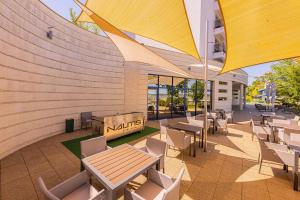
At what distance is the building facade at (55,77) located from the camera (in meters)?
4.55

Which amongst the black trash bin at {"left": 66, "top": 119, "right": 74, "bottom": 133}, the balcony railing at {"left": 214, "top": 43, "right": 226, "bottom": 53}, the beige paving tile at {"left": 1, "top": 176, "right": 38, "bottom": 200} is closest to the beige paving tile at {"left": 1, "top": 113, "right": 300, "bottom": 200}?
the beige paving tile at {"left": 1, "top": 176, "right": 38, "bottom": 200}

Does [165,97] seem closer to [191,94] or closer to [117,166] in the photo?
[191,94]

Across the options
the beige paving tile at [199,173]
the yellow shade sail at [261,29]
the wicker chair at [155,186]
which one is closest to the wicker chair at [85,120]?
the beige paving tile at [199,173]

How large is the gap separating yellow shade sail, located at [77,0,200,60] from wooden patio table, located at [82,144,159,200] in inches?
145

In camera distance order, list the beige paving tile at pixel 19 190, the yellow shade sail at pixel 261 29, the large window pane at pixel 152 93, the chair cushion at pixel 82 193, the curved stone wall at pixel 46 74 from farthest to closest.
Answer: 1. the large window pane at pixel 152 93
2. the curved stone wall at pixel 46 74
3. the yellow shade sail at pixel 261 29
4. the beige paving tile at pixel 19 190
5. the chair cushion at pixel 82 193

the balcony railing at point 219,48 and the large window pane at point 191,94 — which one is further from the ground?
the balcony railing at point 219,48

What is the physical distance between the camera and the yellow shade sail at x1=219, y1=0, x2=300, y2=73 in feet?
9.79

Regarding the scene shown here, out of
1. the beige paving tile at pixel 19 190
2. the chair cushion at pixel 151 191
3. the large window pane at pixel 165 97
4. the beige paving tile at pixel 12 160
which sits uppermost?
A: the large window pane at pixel 165 97

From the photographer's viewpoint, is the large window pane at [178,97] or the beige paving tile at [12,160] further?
the large window pane at [178,97]

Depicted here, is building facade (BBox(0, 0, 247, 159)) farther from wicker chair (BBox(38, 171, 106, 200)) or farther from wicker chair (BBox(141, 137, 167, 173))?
wicker chair (BBox(141, 137, 167, 173))

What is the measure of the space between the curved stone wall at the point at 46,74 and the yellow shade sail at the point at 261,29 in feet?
19.9

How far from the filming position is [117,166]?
7.92 feet

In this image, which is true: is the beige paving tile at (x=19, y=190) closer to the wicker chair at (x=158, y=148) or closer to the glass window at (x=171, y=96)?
the wicker chair at (x=158, y=148)

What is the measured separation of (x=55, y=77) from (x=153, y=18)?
4.98 meters
